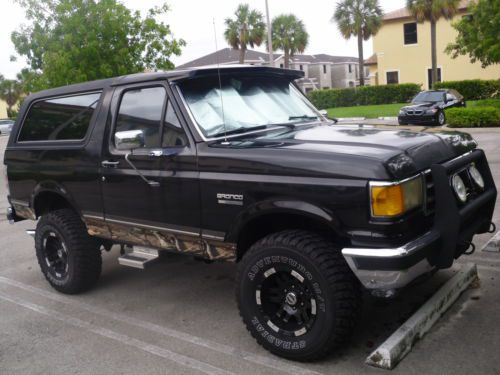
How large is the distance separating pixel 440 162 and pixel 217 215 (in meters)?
1.62

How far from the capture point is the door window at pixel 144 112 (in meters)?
4.56

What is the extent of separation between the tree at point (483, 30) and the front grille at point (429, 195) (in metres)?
20.9

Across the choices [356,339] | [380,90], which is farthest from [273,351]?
[380,90]

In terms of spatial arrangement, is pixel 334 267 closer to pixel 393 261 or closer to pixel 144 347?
pixel 393 261

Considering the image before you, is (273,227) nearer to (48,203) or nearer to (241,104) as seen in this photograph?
(241,104)

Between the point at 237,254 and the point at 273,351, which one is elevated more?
the point at 237,254

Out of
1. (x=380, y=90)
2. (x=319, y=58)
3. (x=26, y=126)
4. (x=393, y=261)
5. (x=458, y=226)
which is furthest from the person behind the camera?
(x=319, y=58)

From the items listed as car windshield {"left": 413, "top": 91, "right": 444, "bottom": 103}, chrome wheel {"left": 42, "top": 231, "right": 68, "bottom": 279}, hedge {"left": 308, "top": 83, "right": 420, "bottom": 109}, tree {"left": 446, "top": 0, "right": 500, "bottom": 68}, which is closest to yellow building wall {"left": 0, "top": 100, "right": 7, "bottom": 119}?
hedge {"left": 308, "top": 83, "right": 420, "bottom": 109}

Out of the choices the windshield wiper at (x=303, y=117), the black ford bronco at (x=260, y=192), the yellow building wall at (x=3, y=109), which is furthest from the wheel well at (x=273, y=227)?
the yellow building wall at (x=3, y=109)

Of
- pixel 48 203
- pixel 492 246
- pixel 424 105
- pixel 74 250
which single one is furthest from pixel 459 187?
pixel 424 105

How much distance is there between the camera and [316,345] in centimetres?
368

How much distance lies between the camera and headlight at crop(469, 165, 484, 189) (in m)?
4.20

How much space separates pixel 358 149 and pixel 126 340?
2.38 metres

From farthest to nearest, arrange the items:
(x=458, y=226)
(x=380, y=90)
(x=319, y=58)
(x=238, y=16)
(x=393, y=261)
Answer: (x=319, y=58) → (x=238, y=16) → (x=380, y=90) → (x=458, y=226) → (x=393, y=261)
